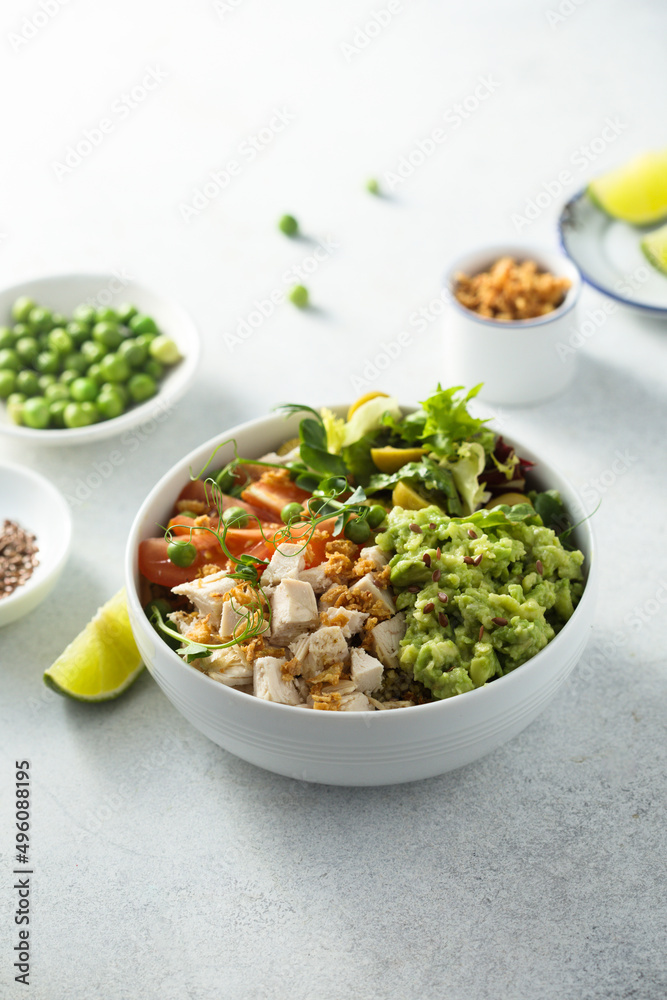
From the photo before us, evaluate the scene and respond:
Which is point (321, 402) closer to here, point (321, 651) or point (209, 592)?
point (209, 592)

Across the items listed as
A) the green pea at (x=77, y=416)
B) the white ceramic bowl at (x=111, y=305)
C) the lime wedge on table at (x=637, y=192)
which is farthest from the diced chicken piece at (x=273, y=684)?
the lime wedge on table at (x=637, y=192)

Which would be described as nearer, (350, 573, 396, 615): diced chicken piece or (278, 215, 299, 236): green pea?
(350, 573, 396, 615): diced chicken piece

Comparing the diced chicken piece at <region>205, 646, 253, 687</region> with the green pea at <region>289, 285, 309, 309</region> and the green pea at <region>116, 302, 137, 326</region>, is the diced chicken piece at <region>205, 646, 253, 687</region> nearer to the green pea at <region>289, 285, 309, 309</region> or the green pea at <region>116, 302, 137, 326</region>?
the green pea at <region>116, 302, 137, 326</region>

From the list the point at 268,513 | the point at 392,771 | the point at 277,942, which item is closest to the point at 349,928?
the point at 277,942

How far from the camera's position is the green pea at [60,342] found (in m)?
3.39

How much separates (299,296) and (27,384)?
116cm

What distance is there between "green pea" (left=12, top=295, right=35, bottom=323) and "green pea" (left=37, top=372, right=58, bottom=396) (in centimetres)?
28

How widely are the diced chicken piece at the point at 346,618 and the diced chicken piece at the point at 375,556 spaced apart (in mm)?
148

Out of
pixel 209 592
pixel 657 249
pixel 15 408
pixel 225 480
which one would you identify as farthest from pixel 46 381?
pixel 657 249

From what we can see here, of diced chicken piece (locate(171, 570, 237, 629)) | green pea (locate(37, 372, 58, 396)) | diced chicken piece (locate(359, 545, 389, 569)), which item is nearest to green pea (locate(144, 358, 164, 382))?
green pea (locate(37, 372, 58, 396))

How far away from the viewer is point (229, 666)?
1.93 m

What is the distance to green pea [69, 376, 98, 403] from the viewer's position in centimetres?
322

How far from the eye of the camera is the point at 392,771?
6.15 ft

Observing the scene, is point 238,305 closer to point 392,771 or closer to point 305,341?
point 305,341
